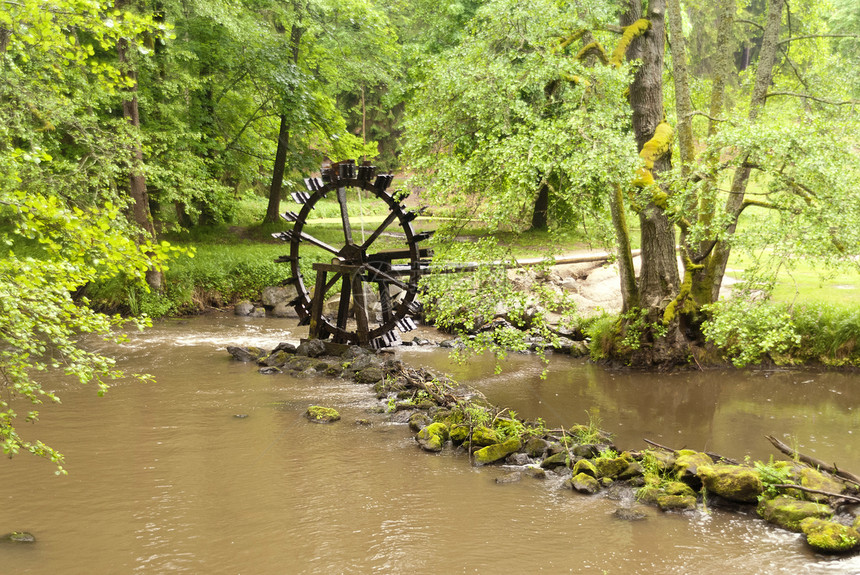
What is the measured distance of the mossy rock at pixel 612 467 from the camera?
6676mm

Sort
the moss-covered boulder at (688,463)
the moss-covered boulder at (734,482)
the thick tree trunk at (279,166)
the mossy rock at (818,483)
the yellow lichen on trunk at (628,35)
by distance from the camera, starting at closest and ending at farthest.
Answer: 1. the mossy rock at (818,483)
2. the moss-covered boulder at (734,482)
3. the moss-covered boulder at (688,463)
4. the yellow lichen on trunk at (628,35)
5. the thick tree trunk at (279,166)

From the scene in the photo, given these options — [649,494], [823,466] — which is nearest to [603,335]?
[823,466]

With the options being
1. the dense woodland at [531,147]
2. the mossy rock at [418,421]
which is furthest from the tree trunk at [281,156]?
the mossy rock at [418,421]

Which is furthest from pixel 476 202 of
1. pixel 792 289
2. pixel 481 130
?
pixel 792 289

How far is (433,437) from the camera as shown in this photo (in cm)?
775

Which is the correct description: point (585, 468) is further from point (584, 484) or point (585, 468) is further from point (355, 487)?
point (355, 487)

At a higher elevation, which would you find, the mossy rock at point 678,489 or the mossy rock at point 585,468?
the mossy rock at point 585,468

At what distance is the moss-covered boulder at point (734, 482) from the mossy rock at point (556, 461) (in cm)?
132

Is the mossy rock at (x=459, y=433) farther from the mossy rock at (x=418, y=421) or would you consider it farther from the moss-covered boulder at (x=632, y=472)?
the moss-covered boulder at (x=632, y=472)

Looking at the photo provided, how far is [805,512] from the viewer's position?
5578mm

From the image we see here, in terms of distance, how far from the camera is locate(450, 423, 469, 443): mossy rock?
7.71 m

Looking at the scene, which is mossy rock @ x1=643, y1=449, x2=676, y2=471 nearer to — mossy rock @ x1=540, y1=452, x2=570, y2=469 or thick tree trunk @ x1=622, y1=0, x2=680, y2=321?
mossy rock @ x1=540, y1=452, x2=570, y2=469

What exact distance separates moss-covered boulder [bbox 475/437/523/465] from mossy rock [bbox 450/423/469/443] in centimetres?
39

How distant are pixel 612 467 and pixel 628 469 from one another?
0.49 ft
